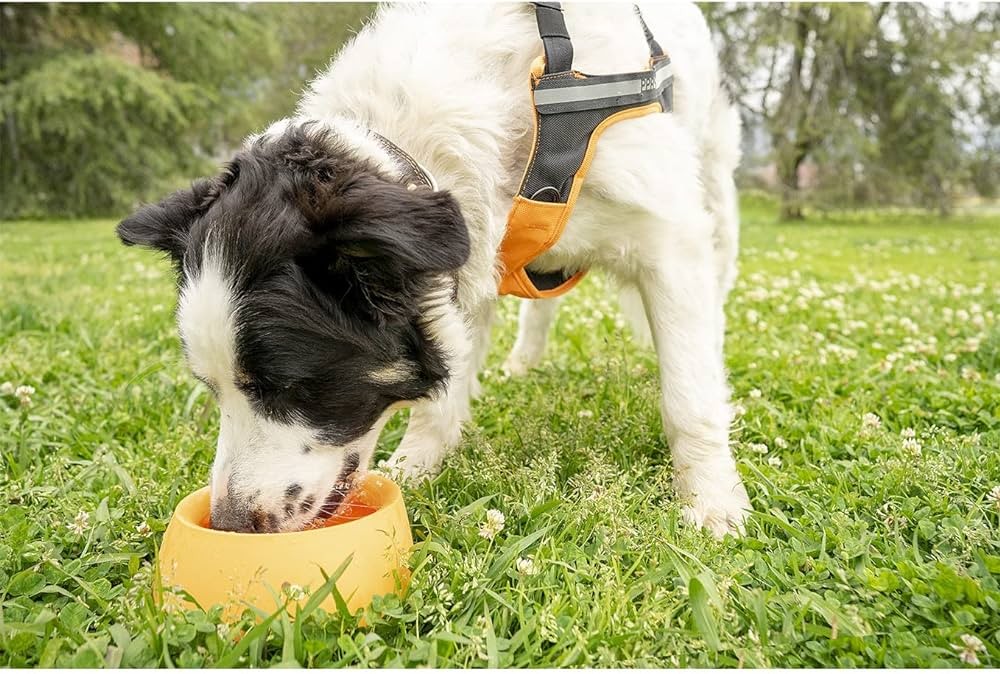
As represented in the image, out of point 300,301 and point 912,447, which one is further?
point 912,447

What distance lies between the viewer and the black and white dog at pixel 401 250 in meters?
2.12

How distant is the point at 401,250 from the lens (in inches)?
74.6

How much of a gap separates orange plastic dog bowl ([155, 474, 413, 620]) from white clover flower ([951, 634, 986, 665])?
1362 mm

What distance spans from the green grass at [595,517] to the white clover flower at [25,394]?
0.15ft

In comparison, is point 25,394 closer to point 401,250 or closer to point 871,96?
point 401,250

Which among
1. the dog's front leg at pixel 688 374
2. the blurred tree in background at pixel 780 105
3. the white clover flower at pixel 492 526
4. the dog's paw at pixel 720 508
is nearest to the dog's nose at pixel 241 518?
the white clover flower at pixel 492 526

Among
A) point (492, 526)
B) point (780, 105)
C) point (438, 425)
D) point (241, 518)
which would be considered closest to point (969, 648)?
point (492, 526)

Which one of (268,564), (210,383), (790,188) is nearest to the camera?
(268,564)

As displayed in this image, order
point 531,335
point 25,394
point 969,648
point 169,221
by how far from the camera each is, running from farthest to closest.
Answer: point 531,335 < point 25,394 < point 169,221 < point 969,648

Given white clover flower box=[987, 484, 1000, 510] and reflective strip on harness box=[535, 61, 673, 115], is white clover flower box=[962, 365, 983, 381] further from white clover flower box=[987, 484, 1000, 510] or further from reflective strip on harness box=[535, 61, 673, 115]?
reflective strip on harness box=[535, 61, 673, 115]

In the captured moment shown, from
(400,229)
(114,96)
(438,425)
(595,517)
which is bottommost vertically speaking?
(114,96)

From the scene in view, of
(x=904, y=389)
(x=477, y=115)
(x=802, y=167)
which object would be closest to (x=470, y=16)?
(x=477, y=115)

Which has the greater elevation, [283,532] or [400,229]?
[400,229]

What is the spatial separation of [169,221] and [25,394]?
67.2 inches
